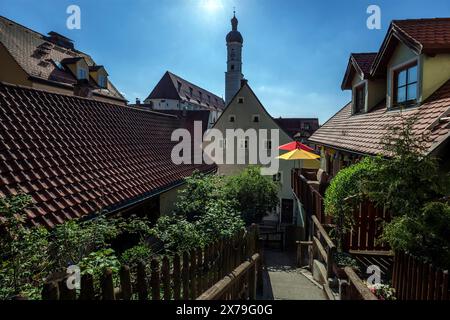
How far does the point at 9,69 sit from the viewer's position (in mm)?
18500

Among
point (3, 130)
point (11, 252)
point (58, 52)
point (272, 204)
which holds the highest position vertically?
point (58, 52)

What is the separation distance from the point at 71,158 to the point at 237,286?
179 inches

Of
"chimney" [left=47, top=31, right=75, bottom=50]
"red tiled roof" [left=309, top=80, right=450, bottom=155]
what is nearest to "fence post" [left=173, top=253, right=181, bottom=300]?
"red tiled roof" [left=309, top=80, right=450, bottom=155]

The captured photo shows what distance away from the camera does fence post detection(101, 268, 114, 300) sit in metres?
2.53

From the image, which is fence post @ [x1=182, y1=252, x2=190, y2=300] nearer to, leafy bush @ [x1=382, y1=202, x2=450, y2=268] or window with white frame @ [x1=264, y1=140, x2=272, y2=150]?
leafy bush @ [x1=382, y1=202, x2=450, y2=268]

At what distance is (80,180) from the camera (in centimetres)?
595

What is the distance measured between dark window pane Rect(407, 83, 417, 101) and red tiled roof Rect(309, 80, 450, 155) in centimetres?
48

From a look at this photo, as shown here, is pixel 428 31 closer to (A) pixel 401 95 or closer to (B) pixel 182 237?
(A) pixel 401 95
